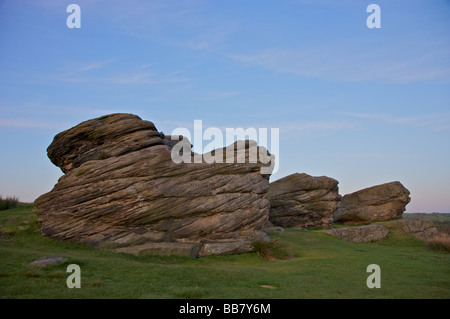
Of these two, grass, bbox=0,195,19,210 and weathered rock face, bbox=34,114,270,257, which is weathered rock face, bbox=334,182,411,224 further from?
grass, bbox=0,195,19,210

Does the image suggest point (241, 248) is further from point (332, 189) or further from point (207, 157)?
point (332, 189)

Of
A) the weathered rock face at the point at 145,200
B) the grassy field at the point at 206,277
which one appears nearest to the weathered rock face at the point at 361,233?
the grassy field at the point at 206,277

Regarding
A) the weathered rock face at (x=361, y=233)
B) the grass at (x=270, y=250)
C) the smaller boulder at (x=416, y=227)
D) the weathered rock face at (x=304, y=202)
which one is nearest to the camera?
the grass at (x=270, y=250)

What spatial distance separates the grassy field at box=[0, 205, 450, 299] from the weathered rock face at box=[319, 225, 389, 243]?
1251 cm

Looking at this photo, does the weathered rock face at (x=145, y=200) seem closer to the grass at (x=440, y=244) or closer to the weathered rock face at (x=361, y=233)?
the weathered rock face at (x=361, y=233)

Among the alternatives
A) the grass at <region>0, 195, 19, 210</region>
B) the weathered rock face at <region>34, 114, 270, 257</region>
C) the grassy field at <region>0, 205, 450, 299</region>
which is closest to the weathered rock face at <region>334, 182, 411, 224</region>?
the grassy field at <region>0, 205, 450, 299</region>

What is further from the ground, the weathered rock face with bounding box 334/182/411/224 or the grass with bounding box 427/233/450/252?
the weathered rock face with bounding box 334/182/411/224

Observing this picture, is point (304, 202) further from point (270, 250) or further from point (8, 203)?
point (8, 203)

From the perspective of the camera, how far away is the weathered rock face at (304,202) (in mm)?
43938

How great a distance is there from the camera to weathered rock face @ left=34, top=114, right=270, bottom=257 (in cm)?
2450

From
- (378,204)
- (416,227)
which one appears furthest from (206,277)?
(378,204)

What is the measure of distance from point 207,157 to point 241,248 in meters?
7.42

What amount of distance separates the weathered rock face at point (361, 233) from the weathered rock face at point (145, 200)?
547 inches
